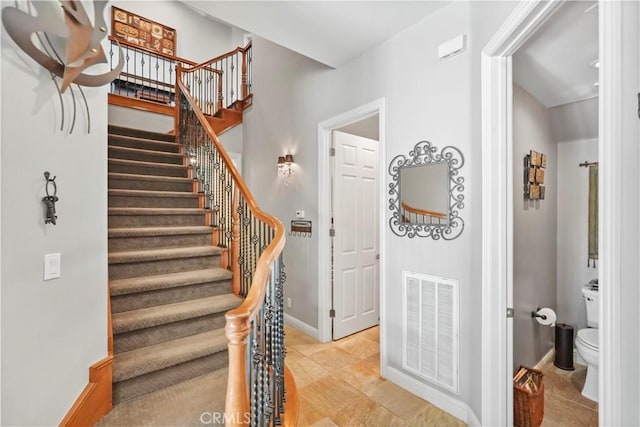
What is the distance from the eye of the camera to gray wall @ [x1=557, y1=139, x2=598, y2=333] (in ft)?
9.20

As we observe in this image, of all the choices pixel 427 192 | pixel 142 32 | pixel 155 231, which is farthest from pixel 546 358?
pixel 142 32

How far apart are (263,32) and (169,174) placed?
2150mm

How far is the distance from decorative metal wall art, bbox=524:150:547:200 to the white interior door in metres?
1.59

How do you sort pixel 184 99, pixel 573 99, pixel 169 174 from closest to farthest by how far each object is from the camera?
pixel 573 99, pixel 169 174, pixel 184 99

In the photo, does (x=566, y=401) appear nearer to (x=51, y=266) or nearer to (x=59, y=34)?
(x=51, y=266)

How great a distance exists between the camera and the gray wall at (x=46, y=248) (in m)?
1.14

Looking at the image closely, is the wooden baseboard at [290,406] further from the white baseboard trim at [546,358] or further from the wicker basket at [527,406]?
the white baseboard trim at [546,358]

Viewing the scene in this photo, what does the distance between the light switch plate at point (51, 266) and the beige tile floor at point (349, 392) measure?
5.33ft

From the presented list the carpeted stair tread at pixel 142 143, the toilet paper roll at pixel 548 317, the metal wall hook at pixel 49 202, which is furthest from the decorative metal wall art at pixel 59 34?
the toilet paper roll at pixel 548 317

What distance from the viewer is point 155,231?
2.66m

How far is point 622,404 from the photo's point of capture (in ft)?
2.62

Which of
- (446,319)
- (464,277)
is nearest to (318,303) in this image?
(446,319)

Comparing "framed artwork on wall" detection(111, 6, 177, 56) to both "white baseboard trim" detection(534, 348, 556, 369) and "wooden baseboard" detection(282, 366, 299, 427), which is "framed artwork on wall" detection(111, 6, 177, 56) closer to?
"wooden baseboard" detection(282, 366, 299, 427)

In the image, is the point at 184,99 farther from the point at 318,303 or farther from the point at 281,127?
the point at 318,303
